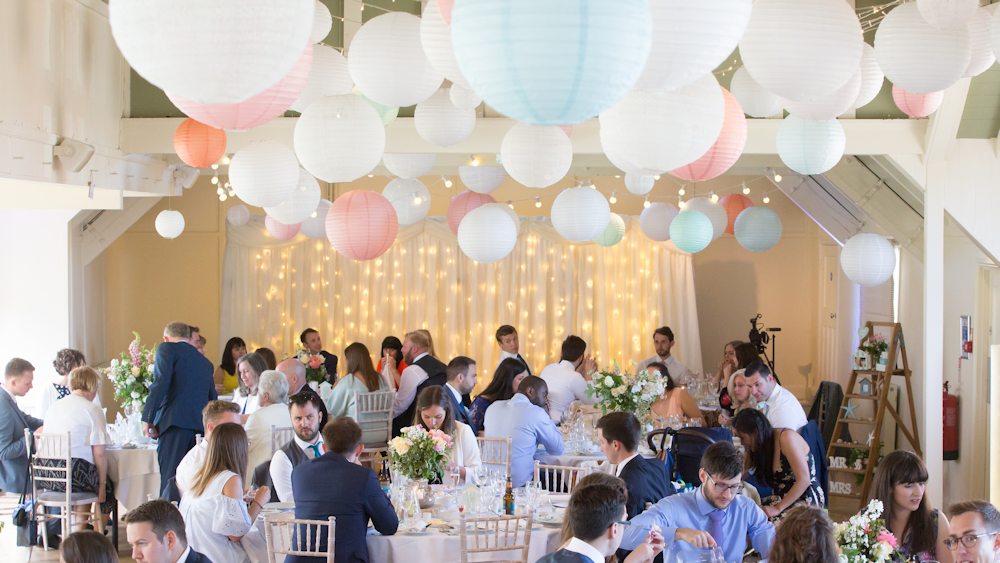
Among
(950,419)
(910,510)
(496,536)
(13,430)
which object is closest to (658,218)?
(950,419)

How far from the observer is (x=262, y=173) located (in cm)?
433

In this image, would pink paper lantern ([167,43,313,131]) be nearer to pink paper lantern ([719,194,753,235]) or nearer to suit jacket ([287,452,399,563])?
suit jacket ([287,452,399,563])

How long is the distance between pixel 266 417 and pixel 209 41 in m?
4.89

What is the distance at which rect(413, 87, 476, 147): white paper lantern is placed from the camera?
4809mm

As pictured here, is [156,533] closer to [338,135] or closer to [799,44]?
[338,135]

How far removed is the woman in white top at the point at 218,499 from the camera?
14.0ft

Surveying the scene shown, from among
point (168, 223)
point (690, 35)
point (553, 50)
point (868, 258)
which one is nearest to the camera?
point (553, 50)

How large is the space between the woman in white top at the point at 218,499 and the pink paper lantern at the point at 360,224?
1423 mm

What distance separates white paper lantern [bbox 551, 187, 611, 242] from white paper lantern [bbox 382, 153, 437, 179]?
149 cm

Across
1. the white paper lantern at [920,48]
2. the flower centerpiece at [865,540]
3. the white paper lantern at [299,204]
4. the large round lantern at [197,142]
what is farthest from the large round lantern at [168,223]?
the flower centerpiece at [865,540]

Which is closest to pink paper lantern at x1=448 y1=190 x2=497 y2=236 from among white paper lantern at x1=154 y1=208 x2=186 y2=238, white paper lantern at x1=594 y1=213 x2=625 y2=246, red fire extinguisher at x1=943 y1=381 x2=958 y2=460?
white paper lantern at x1=594 y1=213 x2=625 y2=246

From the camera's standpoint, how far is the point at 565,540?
3197mm

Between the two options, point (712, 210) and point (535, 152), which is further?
point (712, 210)

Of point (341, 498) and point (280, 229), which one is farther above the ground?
point (280, 229)
